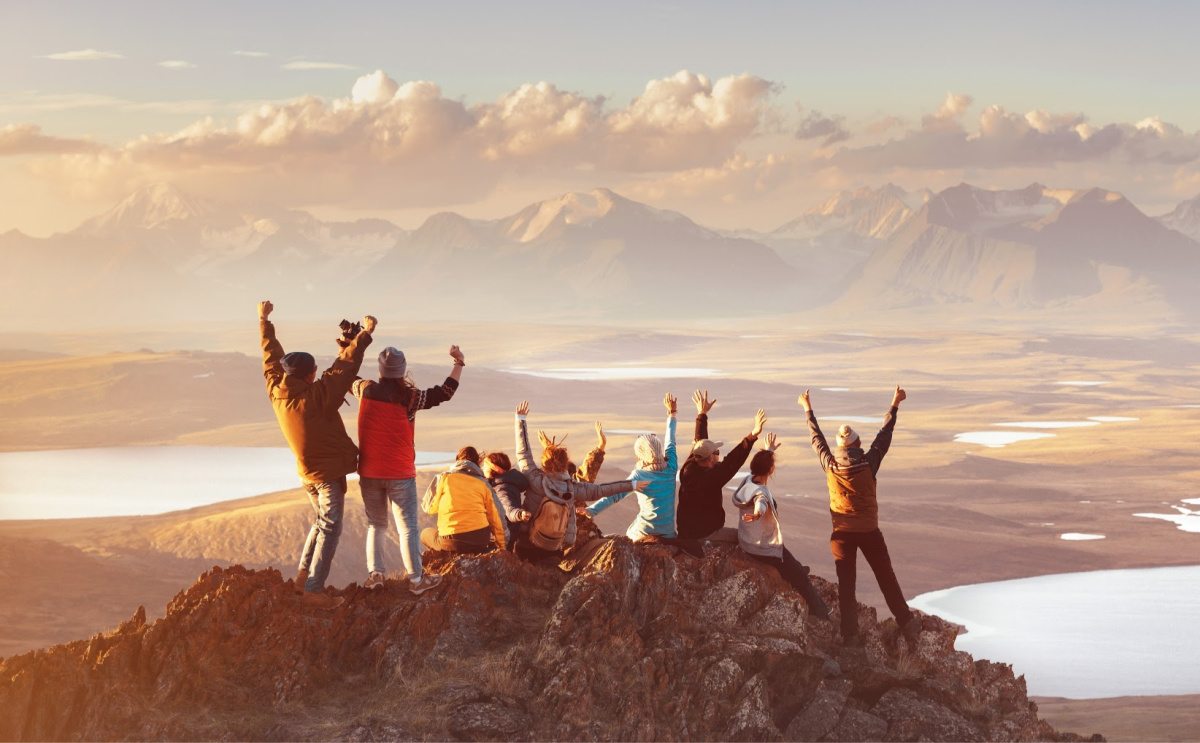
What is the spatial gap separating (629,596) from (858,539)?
253 cm

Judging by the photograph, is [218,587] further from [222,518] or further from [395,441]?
[222,518]

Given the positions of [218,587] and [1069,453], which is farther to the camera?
[1069,453]

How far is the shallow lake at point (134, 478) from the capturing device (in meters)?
117

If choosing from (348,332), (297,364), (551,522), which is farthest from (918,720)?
(297,364)

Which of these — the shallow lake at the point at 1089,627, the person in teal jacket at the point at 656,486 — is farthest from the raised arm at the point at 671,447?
the shallow lake at the point at 1089,627

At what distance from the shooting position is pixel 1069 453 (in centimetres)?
16188

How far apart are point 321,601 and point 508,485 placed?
2.31m

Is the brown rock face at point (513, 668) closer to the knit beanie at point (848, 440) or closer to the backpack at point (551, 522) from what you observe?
the backpack at point (551, 522)

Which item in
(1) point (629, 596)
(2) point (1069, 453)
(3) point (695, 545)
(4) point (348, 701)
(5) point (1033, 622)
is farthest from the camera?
(2) point (1069, 453)

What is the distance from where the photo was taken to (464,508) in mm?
15336

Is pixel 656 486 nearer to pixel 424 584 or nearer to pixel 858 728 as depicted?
pixel 424 584

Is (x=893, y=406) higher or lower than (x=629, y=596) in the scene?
higher

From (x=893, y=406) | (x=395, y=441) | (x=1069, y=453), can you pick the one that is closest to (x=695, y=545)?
(x=893, y=406)

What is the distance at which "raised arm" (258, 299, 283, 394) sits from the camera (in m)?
14.1
